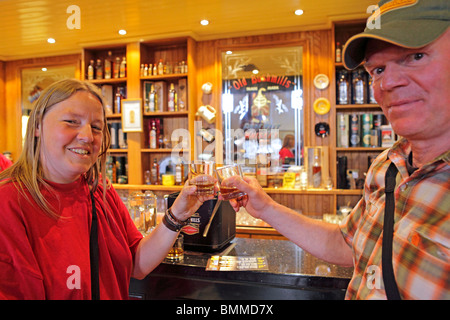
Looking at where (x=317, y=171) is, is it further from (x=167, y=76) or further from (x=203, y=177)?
(x=203, y=177)

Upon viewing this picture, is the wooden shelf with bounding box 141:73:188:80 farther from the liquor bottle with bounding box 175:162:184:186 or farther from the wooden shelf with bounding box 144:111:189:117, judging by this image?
the liquor bottle with bounding box 175:162:184:186

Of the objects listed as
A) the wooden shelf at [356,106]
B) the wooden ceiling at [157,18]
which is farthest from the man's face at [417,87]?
the wooden shelf at [356,106]

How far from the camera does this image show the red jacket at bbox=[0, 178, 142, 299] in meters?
1.00

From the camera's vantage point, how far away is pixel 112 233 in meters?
1.34

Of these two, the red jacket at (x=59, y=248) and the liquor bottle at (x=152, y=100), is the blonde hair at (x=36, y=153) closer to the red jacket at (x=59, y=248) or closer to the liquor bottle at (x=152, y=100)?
the red jacket at (x=59, y=248)

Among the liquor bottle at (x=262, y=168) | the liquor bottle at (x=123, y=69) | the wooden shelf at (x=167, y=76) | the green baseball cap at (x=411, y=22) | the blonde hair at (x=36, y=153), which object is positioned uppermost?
the liquor bottle at (x=123, y=69)

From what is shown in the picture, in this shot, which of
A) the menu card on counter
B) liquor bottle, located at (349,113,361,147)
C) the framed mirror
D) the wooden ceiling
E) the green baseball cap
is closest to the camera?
the green baseball cap

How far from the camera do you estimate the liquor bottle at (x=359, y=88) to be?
3.88 metres

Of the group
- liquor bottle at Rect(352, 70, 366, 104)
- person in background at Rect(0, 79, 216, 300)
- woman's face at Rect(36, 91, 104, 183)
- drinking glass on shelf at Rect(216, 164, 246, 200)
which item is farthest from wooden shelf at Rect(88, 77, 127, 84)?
drinking glass on shelf at Rect(216, 164, 246, 200)

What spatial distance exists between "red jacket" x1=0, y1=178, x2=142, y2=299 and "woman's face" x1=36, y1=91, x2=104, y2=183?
73mm

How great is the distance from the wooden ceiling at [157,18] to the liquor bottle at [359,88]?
2.14 ft

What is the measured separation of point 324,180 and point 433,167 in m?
3.24

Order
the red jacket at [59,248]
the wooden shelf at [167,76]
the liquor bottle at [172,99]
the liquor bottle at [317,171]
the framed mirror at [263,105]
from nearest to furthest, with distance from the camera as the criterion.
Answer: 1. the red jacket at [59,248]
2. the liquor bottle at [317,171]
3. the framed mirror at [263,105]
4. the wooden shelf at [167,76]
5. the liquor bottle at [172,99]
